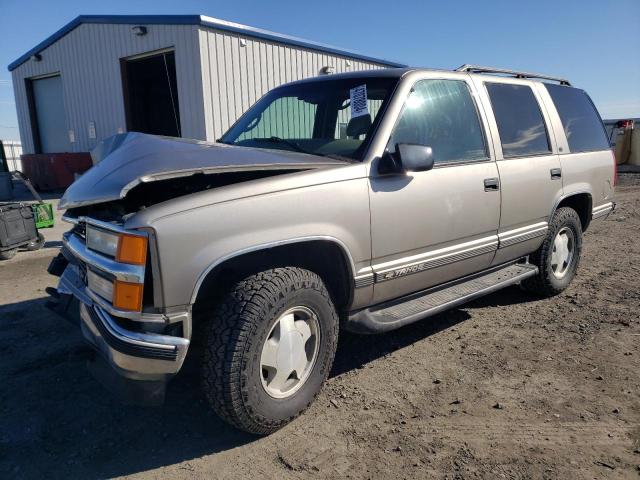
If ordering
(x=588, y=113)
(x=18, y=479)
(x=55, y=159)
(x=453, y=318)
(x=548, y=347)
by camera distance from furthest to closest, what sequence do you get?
(x=55, y=159) → (x=588, y=113) → (x=453, y=318) → (x=548, y=347) → (x=18, y=479)

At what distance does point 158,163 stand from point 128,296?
26.9 inches

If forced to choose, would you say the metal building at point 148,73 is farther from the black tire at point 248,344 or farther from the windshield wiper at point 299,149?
the black tire at point 248,344

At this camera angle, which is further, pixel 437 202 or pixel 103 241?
pixel 437 202

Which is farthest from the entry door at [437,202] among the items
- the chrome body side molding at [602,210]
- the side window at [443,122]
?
the chrome body side molding at [602,210]

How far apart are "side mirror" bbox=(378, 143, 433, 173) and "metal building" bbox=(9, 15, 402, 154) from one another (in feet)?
26.1

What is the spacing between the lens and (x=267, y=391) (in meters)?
2.68

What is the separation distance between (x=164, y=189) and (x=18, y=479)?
1582 millimetres

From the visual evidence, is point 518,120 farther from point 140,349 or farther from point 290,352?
point 140,349

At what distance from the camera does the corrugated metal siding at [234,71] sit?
470 inches

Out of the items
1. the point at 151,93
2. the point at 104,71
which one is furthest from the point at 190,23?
the point at 151,93

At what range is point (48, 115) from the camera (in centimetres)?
1769

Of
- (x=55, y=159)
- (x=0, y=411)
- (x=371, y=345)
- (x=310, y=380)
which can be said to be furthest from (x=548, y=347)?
(x=55, y=159)

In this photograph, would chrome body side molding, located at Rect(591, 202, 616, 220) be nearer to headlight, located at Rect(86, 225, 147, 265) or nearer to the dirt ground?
the dirt ground

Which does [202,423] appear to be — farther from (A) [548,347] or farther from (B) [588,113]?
(B) [588,113]
